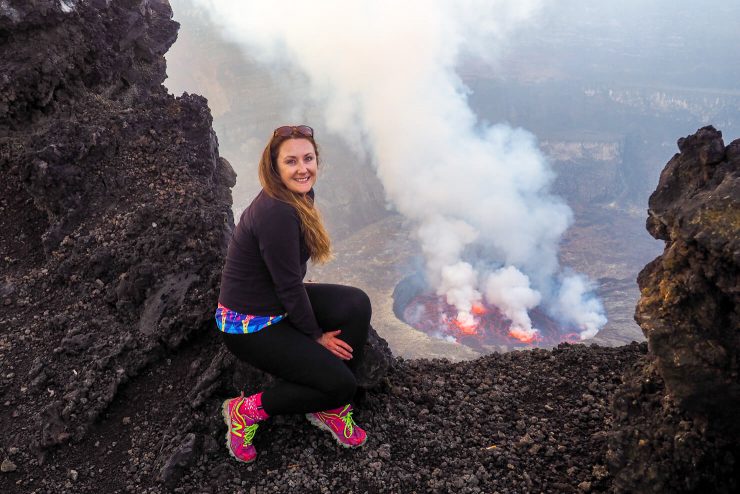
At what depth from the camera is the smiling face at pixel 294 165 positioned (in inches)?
133

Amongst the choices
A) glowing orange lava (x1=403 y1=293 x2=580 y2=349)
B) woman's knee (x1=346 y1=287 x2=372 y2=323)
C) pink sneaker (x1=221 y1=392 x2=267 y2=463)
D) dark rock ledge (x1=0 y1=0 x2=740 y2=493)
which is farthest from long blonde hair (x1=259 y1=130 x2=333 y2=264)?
glowing orange lava (x1=403 y1=293 x2=580 y2=349)

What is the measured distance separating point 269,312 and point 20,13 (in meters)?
5.11

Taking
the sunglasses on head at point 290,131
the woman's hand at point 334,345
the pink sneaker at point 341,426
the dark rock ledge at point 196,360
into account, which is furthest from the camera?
the pink sneaker at point 341,426

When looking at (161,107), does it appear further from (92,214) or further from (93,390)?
(93,390)

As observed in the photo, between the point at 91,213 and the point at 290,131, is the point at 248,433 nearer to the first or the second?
the point at 290,131

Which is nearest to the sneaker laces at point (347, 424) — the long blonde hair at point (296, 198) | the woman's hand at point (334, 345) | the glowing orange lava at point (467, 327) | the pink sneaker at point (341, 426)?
the pink sneaker at point (341, 426)

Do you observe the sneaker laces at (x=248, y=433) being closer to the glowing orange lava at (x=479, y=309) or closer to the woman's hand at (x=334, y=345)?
the woman's hand at (x=334, y=345)

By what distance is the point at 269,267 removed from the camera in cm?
326

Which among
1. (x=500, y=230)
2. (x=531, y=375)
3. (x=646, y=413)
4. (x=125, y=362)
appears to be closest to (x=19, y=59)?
(x=125, y=362)

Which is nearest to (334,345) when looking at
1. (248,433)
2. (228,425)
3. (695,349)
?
(248,433)

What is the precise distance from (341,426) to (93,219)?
3762mm

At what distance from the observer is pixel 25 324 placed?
4793mm

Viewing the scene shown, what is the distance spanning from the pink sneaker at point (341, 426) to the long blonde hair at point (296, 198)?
3.54 feet

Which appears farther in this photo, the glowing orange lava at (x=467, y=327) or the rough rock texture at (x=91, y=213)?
the glowing orange lava at (x=467, y=327)
